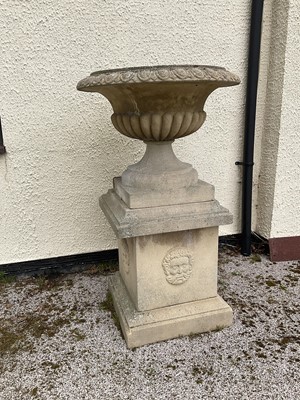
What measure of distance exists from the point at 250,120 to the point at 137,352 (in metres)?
1.97

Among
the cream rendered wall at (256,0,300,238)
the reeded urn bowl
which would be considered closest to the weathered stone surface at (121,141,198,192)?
the reeded urn bowl

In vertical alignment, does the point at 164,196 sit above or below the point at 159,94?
below

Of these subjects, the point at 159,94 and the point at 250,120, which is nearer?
the point at 159,94

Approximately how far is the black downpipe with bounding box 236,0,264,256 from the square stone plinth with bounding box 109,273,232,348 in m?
1.01

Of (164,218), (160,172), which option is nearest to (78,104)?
(160,172)

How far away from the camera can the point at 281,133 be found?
103 inches

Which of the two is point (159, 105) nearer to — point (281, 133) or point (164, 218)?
point (164, 218)

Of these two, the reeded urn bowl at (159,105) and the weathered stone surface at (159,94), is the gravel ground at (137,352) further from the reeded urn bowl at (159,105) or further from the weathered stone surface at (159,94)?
the weathered stone surface at (159,94)

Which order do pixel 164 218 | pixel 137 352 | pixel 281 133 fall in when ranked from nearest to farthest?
pixel 164 218 < pixel 137 352 < pixel 281 133

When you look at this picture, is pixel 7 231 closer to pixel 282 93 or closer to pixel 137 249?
pixel 137 249

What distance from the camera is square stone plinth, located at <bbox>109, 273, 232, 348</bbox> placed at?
6.18 ft

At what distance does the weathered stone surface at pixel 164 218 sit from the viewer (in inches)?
66.9

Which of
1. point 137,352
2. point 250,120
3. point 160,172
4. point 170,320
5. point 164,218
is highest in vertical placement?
point 250,120

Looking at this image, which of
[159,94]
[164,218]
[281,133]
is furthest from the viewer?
[281,133]
